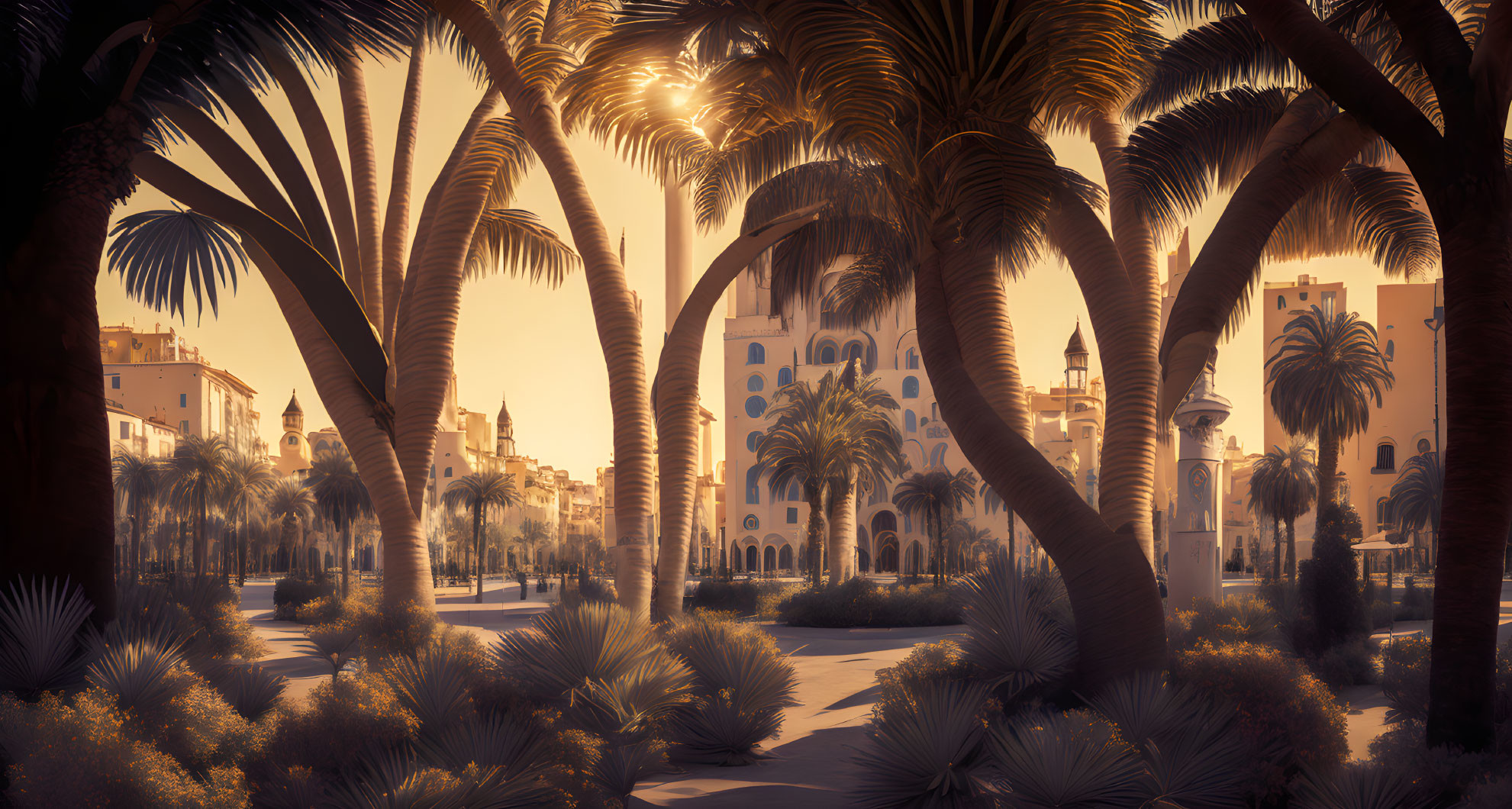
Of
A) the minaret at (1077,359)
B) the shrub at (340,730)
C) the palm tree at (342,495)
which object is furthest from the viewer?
the minaret at (1077,359)

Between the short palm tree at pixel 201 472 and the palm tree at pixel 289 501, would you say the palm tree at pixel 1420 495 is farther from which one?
the short palm tree at pixel 201 472

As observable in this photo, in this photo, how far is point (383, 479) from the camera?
14.9 m

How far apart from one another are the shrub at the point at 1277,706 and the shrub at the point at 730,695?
3.58m

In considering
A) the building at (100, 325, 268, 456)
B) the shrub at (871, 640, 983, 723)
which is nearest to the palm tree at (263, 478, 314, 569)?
the building at (100, 325, 268, 456)

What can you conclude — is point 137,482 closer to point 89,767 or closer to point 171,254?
point 171,254

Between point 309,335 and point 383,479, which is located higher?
point 309,335

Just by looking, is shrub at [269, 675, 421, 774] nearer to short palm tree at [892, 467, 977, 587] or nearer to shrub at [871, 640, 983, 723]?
shrub at [871, 640, 983, 723]

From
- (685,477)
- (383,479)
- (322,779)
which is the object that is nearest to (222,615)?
(383,479)

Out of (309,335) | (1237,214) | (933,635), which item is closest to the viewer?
(1237,214)

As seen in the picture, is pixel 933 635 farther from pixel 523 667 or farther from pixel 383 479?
pixel 523 667

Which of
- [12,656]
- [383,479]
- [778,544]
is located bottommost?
[778,544]

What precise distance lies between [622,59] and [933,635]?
15439 mm

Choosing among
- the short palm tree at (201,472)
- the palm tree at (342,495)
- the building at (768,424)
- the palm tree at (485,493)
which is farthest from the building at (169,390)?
the palm tree at (342,495)

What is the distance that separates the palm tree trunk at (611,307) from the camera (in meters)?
13.1
